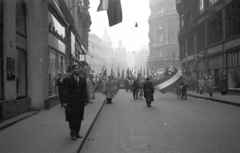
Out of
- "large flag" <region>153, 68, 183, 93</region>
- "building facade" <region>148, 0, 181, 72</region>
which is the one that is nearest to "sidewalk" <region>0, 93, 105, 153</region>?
"large flag" <region>153, 68, 183, 93</region>

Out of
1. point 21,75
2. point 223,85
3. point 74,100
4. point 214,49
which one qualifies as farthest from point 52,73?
point 214,49

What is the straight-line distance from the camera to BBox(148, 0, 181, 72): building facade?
78.2 m

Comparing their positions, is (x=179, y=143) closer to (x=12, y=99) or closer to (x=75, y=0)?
(x=12, y=99)

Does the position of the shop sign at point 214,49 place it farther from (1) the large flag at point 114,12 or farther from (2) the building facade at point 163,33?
(2) the building facade at point 163,33

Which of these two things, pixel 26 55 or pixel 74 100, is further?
pixel 26 55

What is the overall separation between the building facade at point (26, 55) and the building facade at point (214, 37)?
54.7 feet

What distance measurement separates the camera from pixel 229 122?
1012 centimetres

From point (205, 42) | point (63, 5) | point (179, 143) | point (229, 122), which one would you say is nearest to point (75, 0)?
point (63, 5)

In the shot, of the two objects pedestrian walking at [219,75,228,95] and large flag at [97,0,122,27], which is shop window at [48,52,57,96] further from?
pedestrian walking at [219,75,228,95]

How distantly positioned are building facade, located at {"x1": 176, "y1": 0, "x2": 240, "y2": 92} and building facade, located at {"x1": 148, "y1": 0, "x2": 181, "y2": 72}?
3225 centimetres

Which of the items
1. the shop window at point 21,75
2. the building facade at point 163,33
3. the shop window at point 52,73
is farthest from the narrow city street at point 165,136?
the building facade at point 163,33

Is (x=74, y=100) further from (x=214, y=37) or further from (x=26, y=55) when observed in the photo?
(x=214, y=37)

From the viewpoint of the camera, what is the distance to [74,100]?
7.14 metres

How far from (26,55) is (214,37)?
24054mm
